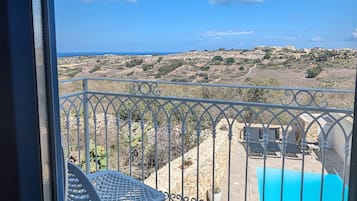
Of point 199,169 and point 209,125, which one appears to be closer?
point 209,125

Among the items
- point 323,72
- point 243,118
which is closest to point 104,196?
point 243,118

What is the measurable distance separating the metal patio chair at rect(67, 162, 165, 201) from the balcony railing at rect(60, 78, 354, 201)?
0.92 feet

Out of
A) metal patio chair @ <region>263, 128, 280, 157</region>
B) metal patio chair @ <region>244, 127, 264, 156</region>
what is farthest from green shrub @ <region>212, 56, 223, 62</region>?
metal patio chair @ <region>263, 128, 280, 157</region>

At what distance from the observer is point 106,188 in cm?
203

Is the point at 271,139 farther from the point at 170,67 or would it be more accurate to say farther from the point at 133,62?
the point at 133,62

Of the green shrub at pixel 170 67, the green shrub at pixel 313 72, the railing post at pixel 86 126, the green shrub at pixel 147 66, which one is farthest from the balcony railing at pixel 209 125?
the green shrub at pixel 147 66

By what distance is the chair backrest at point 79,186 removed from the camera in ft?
5.14

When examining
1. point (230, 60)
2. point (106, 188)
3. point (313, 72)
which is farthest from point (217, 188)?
point (106, 188)

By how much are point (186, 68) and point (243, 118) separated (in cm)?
201

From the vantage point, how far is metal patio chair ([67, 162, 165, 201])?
5.17ft

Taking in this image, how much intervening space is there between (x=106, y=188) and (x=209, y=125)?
50.1 inches

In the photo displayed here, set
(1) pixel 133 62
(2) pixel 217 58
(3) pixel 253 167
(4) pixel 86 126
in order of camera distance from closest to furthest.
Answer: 1. (4) pixel 86 126
2. (1) pixel 133 62
3. (2) pixel 217 58
4. (3) pixel 253 167

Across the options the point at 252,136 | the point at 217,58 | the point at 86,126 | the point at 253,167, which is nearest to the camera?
the point at 252,136

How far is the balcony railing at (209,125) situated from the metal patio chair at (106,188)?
281 millimetres
